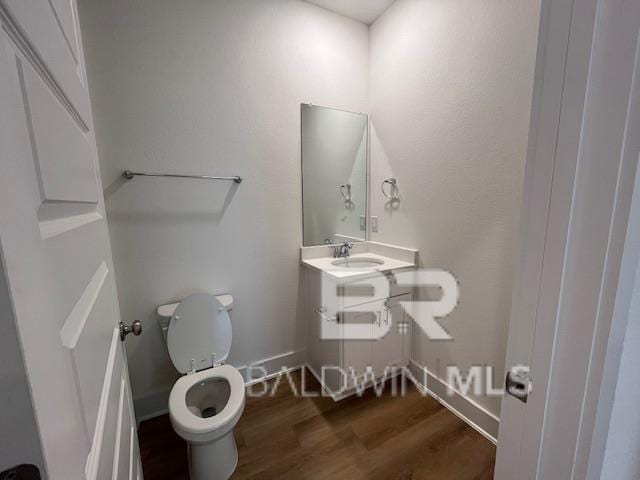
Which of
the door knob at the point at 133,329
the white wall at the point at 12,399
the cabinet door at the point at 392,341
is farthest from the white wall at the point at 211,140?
the white wall at the point at 12,399

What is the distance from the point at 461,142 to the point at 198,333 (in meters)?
1.79

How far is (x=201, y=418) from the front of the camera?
1.17 meters

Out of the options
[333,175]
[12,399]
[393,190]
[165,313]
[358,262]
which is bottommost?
[165,313]

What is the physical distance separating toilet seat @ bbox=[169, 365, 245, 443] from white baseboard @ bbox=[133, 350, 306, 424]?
1.40 ft

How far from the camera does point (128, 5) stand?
1.36 m

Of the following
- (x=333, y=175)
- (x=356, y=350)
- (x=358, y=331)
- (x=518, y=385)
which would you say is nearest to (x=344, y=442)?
(x=356, y=350)

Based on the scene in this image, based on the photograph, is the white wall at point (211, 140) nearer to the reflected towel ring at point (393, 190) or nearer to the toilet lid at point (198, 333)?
the toilet lid at point (198, 333)

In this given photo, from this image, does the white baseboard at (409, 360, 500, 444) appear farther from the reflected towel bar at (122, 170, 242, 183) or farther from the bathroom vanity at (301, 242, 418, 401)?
the reflected towel bar at (122, 170, 242, 183)

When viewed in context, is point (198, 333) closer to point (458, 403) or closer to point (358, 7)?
point (458, 403)

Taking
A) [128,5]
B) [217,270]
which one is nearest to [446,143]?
[217,270]

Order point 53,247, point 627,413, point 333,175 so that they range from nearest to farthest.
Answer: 1. point 53,247
2. point 627,413
3. point 333,175

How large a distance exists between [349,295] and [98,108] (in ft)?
5.32

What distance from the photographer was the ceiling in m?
1.78

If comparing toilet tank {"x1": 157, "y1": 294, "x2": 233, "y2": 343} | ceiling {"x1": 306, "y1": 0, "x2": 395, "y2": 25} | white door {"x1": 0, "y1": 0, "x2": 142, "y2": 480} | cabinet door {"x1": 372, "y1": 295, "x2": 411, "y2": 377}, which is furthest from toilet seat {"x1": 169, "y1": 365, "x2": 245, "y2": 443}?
ceiling {"x1": 306, "y1": 0, "x2": 395, "y2": 25}
